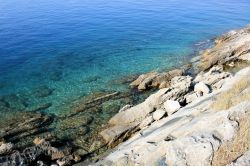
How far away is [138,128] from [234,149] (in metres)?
13.4

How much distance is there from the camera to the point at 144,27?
216 ft

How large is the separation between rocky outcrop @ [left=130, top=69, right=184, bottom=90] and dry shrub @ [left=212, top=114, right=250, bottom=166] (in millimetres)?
20620

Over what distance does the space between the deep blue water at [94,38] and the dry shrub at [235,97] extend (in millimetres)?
17494

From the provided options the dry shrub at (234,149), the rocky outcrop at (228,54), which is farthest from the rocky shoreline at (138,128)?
the rocky outcrop at (228,54)

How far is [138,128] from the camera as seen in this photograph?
28469mm

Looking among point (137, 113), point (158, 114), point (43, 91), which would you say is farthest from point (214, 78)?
point (43, 91)

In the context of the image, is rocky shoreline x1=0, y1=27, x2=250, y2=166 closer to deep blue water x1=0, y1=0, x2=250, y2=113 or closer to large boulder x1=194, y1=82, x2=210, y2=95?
large boulder x1=194, y1=82, x2=210, y2=95

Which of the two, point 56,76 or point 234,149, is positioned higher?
point 234,149

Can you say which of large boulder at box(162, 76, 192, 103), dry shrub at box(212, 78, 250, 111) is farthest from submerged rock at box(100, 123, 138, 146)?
dry shrub at box(212, 78, 250, 111)

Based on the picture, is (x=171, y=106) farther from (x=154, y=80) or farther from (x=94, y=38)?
(x=94, y=38)

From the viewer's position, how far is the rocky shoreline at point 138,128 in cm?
1752

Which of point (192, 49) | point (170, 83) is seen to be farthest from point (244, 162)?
point (192, 49)

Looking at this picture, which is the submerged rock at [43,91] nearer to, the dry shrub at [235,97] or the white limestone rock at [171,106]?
the white limestone rock at [171,106]

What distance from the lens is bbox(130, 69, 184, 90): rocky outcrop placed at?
121 feet
